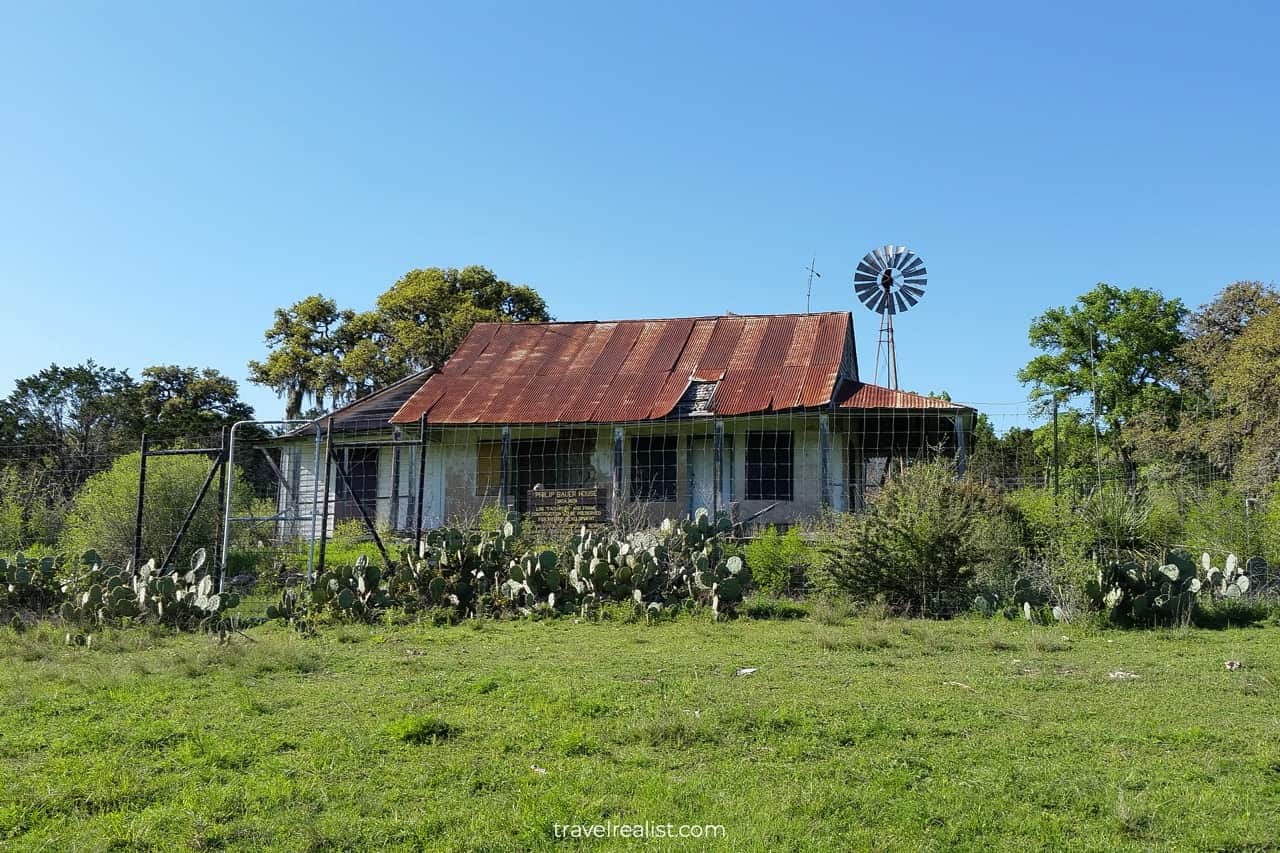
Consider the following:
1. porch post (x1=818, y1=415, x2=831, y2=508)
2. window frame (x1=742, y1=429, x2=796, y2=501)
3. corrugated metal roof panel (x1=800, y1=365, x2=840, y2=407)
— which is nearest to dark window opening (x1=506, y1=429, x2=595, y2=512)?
window frame (x1=742, y1=429, x2=796, y2=501)

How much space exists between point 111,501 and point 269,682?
11.0 m

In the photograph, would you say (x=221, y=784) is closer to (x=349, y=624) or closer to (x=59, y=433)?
(x=349, y=624)

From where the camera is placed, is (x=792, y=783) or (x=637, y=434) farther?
(x=637, y=434)

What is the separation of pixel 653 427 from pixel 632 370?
2081 mm

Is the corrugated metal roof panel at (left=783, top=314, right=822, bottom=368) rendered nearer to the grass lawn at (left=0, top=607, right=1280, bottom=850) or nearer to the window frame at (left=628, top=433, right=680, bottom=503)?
the window frame at (left=628, top=433, right=680, bottom=503)

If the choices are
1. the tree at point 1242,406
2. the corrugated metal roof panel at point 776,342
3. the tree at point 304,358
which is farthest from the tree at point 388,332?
the tree at point 1242,406

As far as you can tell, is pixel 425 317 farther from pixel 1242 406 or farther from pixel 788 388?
pixel 1242 406

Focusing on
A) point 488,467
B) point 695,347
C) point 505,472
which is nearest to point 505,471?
point 505,472

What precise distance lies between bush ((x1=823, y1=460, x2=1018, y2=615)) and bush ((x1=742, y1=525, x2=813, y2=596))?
2.89 feet

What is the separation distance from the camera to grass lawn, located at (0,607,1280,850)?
5.09 metres

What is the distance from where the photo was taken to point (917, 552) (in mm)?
12602

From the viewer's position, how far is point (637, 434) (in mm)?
22547

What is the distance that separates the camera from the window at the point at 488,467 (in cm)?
2327

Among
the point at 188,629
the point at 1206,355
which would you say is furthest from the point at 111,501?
the point at 1206,355
